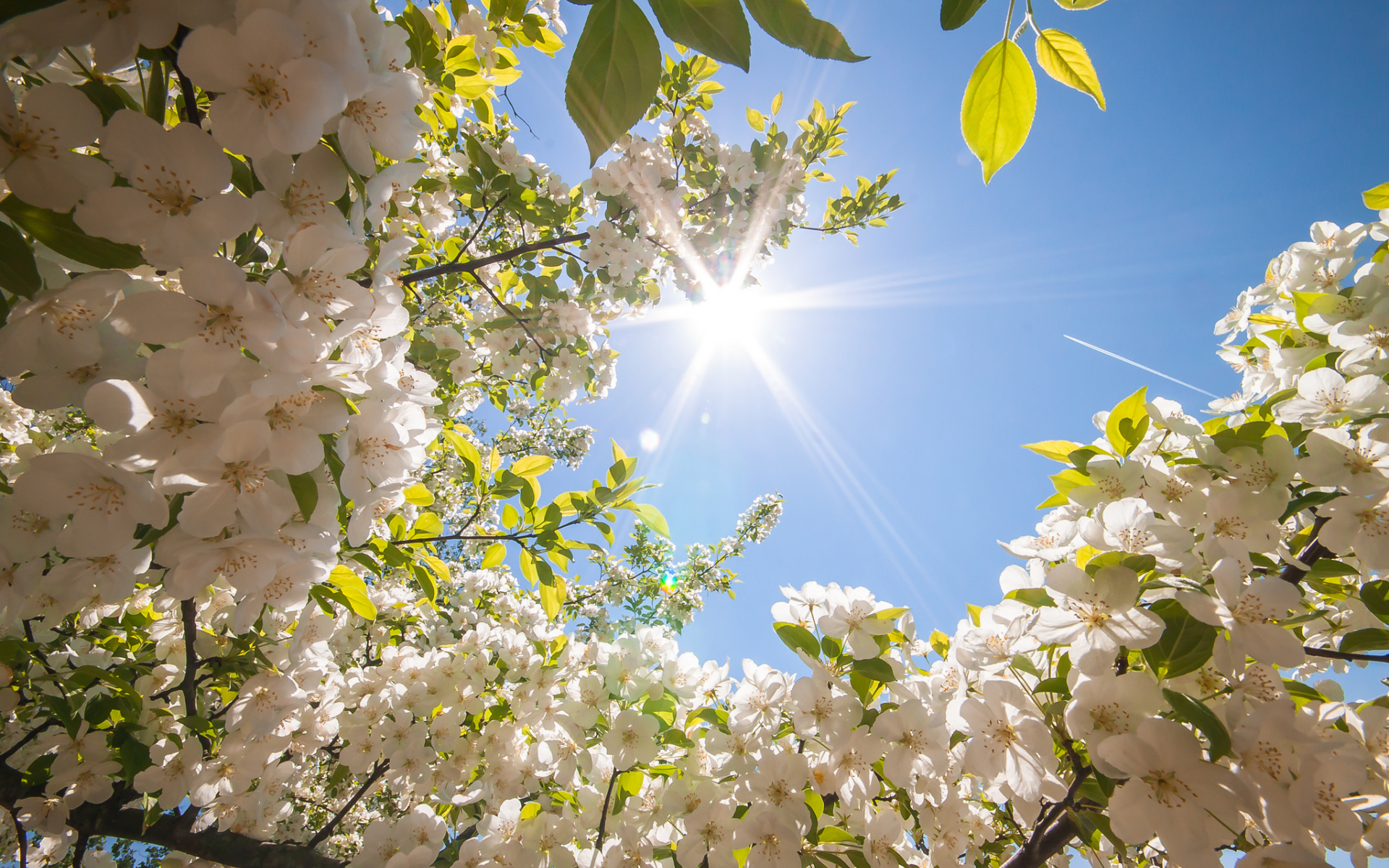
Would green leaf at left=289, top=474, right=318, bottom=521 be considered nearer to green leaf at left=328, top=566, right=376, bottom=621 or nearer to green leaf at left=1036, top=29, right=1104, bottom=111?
green leaf at left=328, top=566, right=376, bottom=621

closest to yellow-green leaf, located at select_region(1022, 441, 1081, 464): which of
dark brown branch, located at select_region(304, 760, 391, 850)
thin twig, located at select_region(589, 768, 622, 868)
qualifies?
thin twig, located at select_region(589, 768, 622, 868)

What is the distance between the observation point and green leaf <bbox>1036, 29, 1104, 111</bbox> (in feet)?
2.39

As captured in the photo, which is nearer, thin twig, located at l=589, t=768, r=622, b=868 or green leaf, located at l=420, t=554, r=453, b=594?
thin twig, located at l=589, t=768, r=622, b=868

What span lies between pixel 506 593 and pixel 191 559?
4.15 m

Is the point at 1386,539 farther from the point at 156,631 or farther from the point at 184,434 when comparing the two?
the point at 156,631

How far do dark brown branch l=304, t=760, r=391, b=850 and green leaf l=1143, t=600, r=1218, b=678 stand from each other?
2.63m

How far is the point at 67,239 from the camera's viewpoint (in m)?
0.80

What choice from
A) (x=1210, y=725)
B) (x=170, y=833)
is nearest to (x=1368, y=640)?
(x=1210, y=725)

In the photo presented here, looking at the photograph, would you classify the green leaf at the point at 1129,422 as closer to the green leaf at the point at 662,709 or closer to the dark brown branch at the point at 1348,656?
the dark brown branch at the point at 1348,656

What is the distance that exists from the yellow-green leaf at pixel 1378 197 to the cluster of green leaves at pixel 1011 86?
179 cm

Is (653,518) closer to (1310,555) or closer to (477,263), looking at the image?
(477,263)

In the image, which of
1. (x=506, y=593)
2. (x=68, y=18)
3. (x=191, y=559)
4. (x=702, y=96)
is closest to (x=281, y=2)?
(x=68, y=18)

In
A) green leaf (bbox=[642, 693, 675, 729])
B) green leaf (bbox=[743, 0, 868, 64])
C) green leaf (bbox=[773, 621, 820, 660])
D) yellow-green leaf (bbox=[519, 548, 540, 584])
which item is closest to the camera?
green leaf (bbox=[743, 0, 868, 64])

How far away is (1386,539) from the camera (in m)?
1.17
